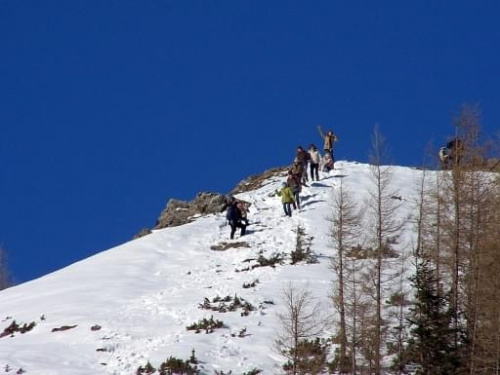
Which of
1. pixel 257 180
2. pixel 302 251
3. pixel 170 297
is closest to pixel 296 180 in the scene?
pixel 302 251

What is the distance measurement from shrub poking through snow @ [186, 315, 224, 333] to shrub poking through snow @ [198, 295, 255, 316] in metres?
1.50

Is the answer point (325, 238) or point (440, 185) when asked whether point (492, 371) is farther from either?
point (325, 238)

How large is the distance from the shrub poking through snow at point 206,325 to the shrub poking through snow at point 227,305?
1.50m

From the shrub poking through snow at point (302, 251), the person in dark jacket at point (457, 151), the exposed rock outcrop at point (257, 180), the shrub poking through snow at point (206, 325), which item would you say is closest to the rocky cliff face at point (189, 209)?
the exposed rock outcrop at point (257, 180)

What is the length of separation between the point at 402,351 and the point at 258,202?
75.8 feet

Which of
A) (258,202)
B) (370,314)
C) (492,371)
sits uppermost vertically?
A: (258,202)

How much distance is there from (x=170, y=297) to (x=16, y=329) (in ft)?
19.9

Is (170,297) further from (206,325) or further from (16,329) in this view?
(16,329)

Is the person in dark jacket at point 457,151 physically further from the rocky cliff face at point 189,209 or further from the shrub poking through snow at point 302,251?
the rocky cliff face at point 189,209

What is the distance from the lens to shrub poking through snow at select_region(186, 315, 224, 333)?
28.7 metres

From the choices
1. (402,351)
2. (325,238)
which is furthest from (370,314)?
(325,238)

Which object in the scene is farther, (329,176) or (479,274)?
(329,176)

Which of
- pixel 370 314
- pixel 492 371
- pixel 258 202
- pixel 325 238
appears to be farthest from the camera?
pixel 258 202

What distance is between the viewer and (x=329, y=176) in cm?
5106
